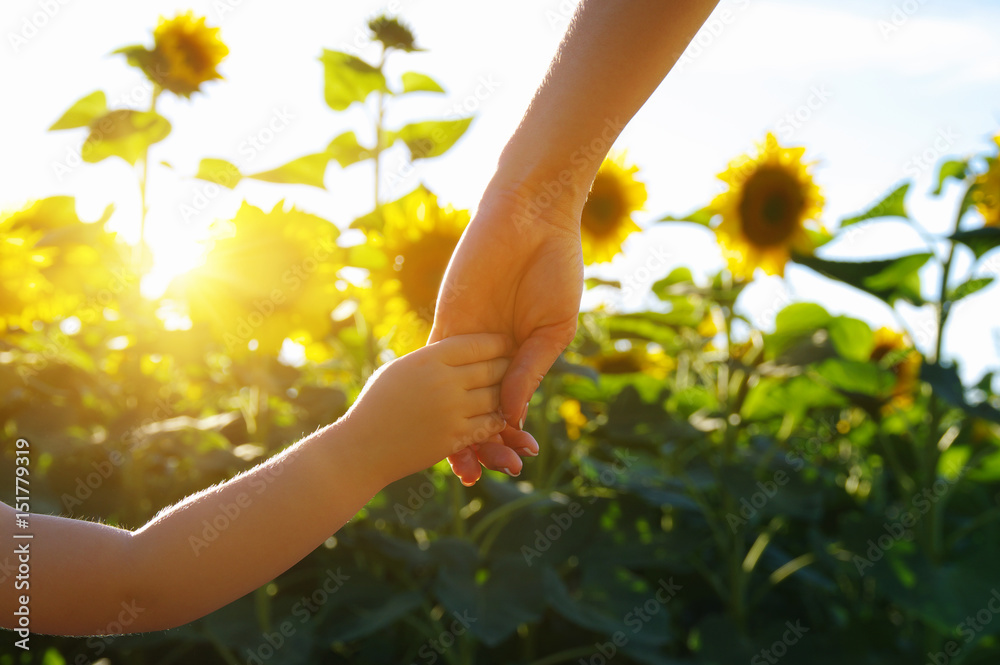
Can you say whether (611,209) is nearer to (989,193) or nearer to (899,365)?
(989,193)

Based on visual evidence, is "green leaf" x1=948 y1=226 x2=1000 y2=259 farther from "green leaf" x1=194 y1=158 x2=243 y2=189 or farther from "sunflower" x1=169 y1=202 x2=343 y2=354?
"green leaf" x1=194 y1=158 x2=243 y2=189

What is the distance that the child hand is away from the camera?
78cm

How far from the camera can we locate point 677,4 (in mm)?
876

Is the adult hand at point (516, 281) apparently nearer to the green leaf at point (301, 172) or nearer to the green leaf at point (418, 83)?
the green leaf at point (301, 172)

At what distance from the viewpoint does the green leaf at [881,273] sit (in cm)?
193

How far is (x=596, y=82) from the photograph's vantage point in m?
0.89

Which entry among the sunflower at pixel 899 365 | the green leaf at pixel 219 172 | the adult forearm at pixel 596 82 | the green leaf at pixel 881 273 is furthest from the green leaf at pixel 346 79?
the sunflower at pixel 899 365

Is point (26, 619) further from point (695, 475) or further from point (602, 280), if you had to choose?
point (695, 475)

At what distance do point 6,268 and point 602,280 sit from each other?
1386 mm

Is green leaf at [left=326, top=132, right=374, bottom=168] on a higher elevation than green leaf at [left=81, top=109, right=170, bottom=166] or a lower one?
lower

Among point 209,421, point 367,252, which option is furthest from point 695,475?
point 209,421

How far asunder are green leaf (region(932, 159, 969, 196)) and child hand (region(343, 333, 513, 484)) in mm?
1939

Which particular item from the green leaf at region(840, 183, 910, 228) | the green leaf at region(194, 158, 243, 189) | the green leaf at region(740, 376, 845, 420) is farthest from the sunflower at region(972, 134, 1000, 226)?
the green leaf at region(194, 158, 243, 189)

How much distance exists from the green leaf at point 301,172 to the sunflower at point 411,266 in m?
0.21
